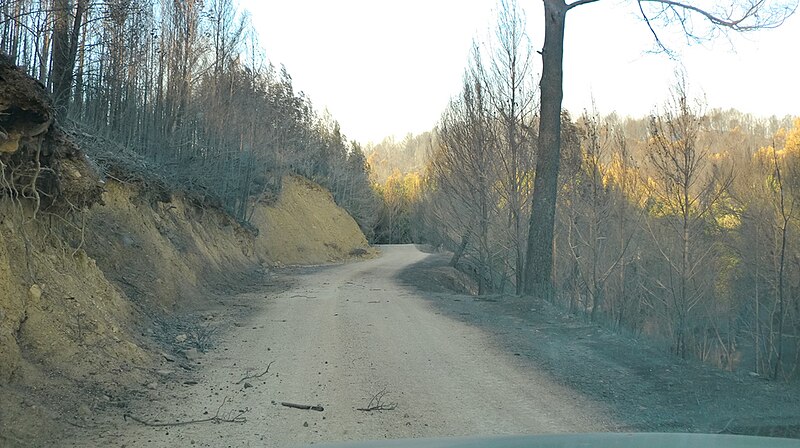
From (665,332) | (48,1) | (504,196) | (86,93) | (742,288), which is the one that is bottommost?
(665,332)

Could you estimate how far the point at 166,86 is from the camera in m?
22.2

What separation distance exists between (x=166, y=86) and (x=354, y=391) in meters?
18.0

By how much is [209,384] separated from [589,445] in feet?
16.9

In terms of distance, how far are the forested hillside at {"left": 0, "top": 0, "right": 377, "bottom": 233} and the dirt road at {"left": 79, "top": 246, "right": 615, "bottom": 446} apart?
5289 mm

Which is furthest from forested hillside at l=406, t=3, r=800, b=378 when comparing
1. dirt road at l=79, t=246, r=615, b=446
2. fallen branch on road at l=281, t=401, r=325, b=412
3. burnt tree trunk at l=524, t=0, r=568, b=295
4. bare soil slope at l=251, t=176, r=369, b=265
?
bare soil slope at l=251, t=176, r=369, b=265

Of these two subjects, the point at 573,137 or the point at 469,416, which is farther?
the point at 573,137

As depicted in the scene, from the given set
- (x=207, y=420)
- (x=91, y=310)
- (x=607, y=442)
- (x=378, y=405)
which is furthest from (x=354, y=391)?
(x=607, y=442)

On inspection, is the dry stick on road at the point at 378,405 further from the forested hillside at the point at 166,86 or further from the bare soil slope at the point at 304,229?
the bare soil slope at the point at 304,229

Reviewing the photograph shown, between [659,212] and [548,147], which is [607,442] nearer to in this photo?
[548,147]

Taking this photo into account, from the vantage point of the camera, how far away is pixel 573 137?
1947 centimetres

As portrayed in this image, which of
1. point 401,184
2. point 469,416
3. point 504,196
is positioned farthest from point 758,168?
point 401,184

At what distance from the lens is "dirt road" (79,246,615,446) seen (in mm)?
5676

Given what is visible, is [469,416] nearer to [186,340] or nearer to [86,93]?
[186,340]

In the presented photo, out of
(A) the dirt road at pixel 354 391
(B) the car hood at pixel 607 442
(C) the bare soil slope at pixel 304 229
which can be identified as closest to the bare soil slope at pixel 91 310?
(A) the dirt road at pixel 354 391
